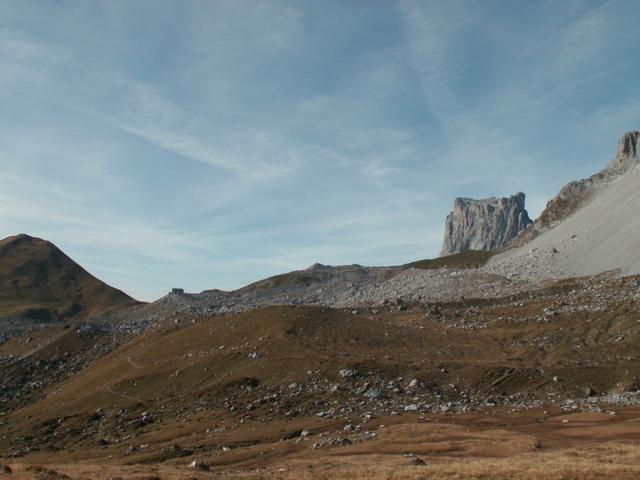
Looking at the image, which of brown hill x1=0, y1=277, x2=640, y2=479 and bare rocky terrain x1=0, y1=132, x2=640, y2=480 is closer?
bare rocky terrain x1=0, y1=132, x2=640, y2=480

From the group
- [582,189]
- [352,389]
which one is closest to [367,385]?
[352,389]

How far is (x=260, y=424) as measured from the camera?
6206cm

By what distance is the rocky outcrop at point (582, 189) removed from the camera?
177500 millimetres

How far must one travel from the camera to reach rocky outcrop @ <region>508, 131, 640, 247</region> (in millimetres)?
177500

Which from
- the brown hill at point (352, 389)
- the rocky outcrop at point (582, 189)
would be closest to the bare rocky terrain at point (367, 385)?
the brown hill at point (352, 389)

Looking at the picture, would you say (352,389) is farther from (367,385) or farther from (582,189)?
(582,189)

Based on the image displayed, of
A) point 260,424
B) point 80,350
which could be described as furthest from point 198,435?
point 80,350

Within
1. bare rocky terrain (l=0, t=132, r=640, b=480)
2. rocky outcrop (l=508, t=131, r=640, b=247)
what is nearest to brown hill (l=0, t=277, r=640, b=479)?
bare rocky terrain (l=0, t=132, r=640, b=480)

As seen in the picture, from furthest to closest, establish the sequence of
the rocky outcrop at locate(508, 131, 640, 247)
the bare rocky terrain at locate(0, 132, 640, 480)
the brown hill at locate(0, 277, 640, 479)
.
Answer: the rocky outcrop at locate(508, 131, 640, 247)
the brown hill at locate(0, 277, 640, 479)
the bare rocky terrain at locate(0, 132, 640, 480)

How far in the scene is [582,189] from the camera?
185 meters

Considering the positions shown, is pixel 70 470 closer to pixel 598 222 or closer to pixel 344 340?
pixel 344 340

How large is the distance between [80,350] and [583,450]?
103819mm

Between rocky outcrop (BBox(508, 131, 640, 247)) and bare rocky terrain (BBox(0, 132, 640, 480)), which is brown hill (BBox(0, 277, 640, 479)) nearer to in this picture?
bare rocky terrain (BBox(0, 132, 640, 480))

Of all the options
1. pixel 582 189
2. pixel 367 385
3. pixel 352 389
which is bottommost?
pixel 352 389
